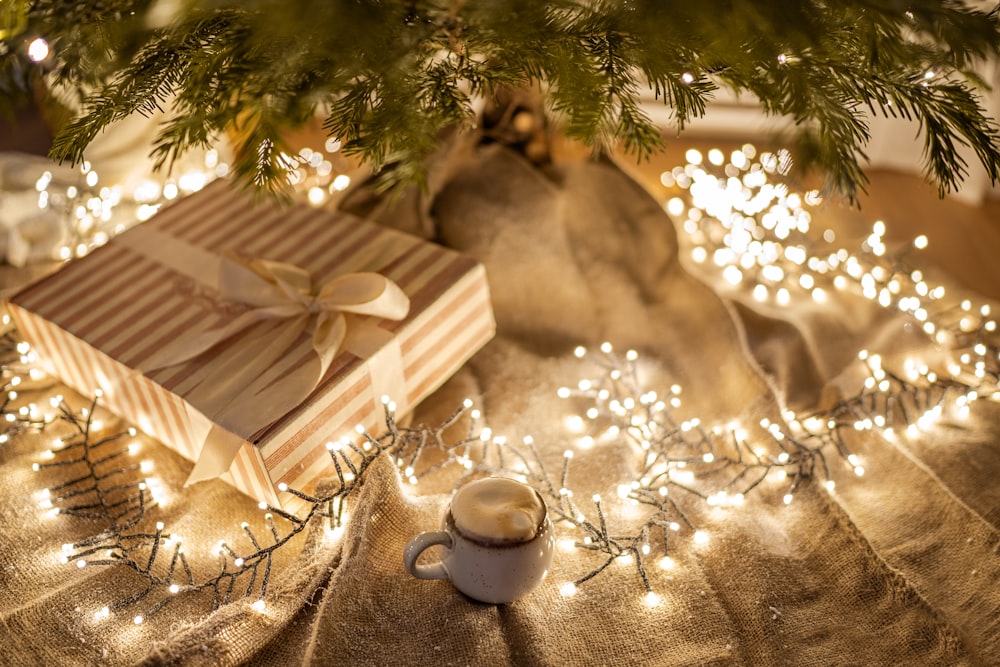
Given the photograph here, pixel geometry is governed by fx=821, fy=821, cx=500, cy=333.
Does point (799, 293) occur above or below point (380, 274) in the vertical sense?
below

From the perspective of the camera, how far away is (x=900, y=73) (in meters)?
0.82

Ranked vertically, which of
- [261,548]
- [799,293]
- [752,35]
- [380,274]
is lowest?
[799,293]

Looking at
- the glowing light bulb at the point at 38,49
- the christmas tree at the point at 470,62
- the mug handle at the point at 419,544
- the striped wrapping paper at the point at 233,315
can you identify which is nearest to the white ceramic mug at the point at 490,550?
the mug handle at the point at 419,544

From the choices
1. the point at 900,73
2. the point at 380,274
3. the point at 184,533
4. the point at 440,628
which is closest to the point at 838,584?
the point at 440,628

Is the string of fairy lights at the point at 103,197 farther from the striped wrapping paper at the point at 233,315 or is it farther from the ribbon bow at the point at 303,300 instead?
the ribbon bow at the point at 303,300

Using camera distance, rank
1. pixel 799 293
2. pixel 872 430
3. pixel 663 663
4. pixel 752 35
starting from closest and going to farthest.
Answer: pixel 752 35 < pixel 663 663 < pixel 872 430 < pixel 799 293

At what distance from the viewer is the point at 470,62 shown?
879 millimetres

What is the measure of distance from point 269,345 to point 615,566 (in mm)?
496

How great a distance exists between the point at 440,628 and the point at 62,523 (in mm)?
505

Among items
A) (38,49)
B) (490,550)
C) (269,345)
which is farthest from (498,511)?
(38,49)

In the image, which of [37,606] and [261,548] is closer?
[37,606]

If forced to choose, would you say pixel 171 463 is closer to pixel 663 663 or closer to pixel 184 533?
pixel 184 533

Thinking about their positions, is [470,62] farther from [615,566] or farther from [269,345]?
[615,566]

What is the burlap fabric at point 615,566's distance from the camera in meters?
0.87
